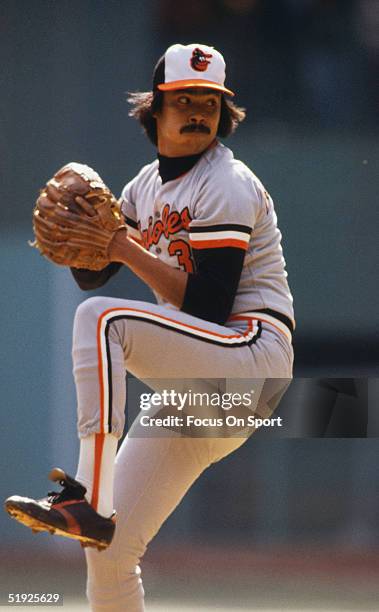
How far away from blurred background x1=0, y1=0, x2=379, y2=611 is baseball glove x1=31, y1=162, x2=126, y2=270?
8.10ft

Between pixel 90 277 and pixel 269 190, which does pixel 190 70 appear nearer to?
pixel 90 277

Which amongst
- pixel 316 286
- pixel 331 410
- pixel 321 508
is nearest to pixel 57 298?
pixel 316 286

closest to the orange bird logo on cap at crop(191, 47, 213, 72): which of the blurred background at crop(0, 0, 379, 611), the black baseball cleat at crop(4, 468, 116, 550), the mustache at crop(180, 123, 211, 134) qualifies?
the mustache at crop(180, 123, 211, 134)

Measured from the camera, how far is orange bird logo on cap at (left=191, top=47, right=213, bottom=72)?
2688 millimetres

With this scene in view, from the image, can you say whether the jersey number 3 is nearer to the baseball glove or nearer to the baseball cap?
the baseball glove

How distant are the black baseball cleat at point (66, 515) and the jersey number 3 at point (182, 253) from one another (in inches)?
23.4

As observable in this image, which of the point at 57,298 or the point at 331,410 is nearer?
the point at 331,410

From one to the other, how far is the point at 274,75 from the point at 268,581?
2.02 m

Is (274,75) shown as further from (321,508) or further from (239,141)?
(321,508)

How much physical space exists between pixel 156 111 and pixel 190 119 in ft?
0.43

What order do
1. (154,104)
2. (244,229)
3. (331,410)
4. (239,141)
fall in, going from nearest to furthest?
(244,229), (154,104), (331,410), (239,141)

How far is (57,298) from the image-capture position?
16.6 ft

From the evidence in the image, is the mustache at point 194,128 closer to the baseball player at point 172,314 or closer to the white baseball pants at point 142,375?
the baseball player at point 172,314

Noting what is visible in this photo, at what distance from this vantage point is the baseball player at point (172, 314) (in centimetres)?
A: 231
